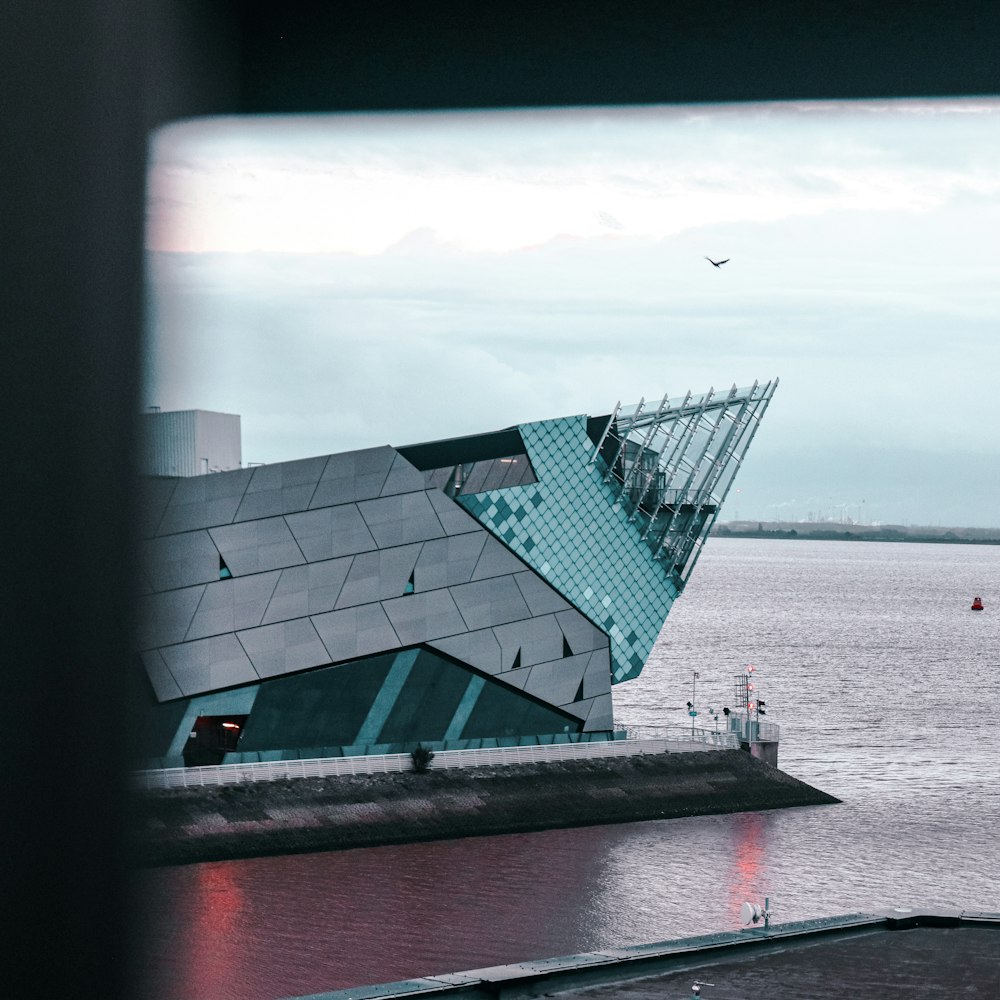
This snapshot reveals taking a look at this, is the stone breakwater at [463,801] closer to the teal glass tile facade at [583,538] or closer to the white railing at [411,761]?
the white railing at [411,761]

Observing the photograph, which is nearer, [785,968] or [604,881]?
[785,968]

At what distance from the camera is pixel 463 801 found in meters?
27.5

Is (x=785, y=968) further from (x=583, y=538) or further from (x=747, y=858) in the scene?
(x=583, y=538)

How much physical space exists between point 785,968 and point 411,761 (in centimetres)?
1577

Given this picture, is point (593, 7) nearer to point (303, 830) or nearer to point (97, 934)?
point (97, 934)

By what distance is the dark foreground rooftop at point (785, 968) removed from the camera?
11117 mm

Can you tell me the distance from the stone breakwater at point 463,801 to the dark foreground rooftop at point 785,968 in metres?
11.5

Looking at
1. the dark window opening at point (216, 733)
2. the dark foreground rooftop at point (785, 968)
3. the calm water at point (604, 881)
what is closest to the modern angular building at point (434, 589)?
the dark window opening at point (216, 733)

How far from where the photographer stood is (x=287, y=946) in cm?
1939

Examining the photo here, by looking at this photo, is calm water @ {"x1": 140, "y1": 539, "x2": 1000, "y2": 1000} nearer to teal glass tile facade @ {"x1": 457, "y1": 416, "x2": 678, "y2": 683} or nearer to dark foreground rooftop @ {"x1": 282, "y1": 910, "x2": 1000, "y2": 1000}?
dark foreground rooftop @ {"x1": 282, "y1": 910, "x2": 1000, "y2": 1000}

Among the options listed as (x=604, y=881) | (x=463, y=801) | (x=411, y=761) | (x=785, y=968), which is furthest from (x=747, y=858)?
(x=785, y=968)

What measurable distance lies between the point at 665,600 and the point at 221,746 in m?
10.0

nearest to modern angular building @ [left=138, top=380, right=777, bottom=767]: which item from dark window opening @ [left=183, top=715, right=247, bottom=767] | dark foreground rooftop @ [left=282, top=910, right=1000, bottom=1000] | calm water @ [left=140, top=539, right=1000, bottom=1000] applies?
dark window opening @ [left=183, top=715, right=247, bottom=767]

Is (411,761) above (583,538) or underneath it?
underneath
